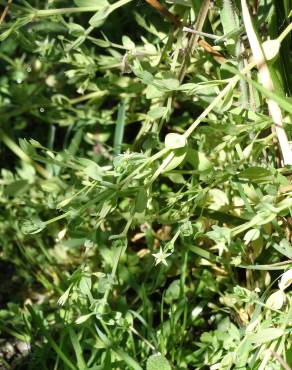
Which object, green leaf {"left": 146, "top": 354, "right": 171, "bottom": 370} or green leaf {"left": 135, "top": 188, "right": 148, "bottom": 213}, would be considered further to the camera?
green leaf {"left": 146, "top": 354, "right": 171, "bottom": 370}

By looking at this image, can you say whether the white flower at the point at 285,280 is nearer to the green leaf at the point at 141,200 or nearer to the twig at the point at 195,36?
the green leaf at the point at 141,200

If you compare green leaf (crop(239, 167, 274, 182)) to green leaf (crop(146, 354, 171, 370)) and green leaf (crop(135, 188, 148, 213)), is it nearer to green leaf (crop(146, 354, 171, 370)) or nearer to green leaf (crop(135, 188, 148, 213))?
green leaf (crop(135, 188, 148, 213))

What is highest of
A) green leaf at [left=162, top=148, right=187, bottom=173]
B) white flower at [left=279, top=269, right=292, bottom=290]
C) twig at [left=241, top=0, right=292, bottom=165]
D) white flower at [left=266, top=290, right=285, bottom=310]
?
twig at [left=241, top=0, right=292, bottom=165]

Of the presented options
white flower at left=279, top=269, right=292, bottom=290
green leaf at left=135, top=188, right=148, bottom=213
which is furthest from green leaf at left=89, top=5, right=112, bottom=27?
white flower at left=279, top=269, right=292, bottom=290

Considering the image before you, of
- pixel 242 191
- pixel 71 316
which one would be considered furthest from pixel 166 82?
pixel 71 316

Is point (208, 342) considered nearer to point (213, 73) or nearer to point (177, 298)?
point (177, 298)

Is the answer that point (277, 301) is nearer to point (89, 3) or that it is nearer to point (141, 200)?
point (141, 200)

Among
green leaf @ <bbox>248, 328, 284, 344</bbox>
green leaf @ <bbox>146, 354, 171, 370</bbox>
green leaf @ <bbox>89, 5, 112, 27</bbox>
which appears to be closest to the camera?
green leaf @ <bbox>248, 328, 284, 344</bbox>

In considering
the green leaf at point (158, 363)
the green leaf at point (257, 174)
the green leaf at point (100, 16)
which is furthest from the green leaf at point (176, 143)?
the green leaf at point (158, 363)
